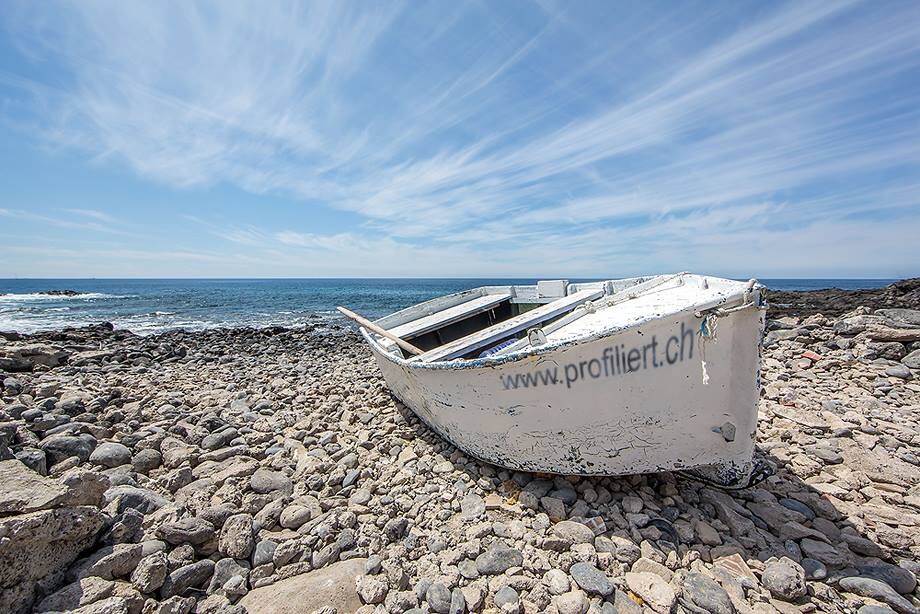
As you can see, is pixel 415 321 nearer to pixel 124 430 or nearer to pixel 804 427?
pixel 124 430

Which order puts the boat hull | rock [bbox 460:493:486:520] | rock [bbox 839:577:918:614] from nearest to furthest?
rock [bbox 839:577:918:614] → the boat hull → rock [bbox 460:493:486:520]

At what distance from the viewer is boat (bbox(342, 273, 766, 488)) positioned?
9.82ft

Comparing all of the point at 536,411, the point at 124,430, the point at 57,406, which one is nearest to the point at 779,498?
the point at 536,411

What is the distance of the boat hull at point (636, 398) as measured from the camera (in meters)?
3.01

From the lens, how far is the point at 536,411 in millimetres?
3473

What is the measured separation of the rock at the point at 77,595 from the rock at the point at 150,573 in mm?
129

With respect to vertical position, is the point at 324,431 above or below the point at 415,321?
below

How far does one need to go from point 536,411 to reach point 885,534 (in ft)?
9.33

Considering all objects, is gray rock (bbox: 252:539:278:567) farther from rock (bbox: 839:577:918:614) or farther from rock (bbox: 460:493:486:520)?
rock (bbox: 839:577:918:614)

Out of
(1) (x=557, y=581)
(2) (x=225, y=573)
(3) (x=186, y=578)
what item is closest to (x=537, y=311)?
(1) (x=557, y=581)

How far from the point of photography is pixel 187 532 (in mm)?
3012

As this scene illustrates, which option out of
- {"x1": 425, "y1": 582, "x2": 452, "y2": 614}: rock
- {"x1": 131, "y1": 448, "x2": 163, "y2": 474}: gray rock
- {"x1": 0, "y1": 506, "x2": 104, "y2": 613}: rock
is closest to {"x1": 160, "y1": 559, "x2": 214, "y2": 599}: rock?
{"x1": 0, "y1": 506, "x2": 104, "y2": 613}: rock

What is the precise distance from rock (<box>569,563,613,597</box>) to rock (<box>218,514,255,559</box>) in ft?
8.17

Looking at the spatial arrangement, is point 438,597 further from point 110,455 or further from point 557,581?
point 110,455
